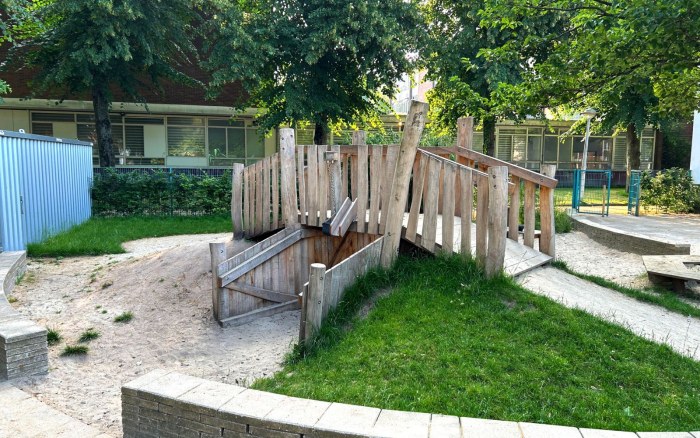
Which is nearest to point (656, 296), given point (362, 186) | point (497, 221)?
point (497, 221)

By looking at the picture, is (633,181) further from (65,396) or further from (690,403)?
(65,396)

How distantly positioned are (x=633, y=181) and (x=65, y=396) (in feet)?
52.4

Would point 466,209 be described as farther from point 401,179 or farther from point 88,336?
point 88,336

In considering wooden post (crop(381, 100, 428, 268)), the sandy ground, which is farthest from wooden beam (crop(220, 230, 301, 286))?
wooden post (crop(381, 100, 428, 268))

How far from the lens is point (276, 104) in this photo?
64.5 ft

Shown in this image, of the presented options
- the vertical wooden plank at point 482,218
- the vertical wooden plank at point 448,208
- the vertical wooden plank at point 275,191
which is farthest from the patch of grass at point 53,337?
the vertical wooden plank at point 482,218

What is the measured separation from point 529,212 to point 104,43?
13.7 m

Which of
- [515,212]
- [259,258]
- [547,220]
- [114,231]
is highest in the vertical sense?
[515,212]

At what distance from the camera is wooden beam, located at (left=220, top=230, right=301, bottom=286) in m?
6.83

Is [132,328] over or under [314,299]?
under

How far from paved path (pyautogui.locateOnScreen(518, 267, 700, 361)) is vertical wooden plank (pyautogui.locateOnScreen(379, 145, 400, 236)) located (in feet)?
5.54

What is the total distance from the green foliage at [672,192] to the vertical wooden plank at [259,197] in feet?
45.9

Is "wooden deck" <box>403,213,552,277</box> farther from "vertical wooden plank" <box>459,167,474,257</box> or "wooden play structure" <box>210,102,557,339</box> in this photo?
"vertical wooden plank" <box>459,167,474,257</box>

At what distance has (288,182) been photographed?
7.75 metres
